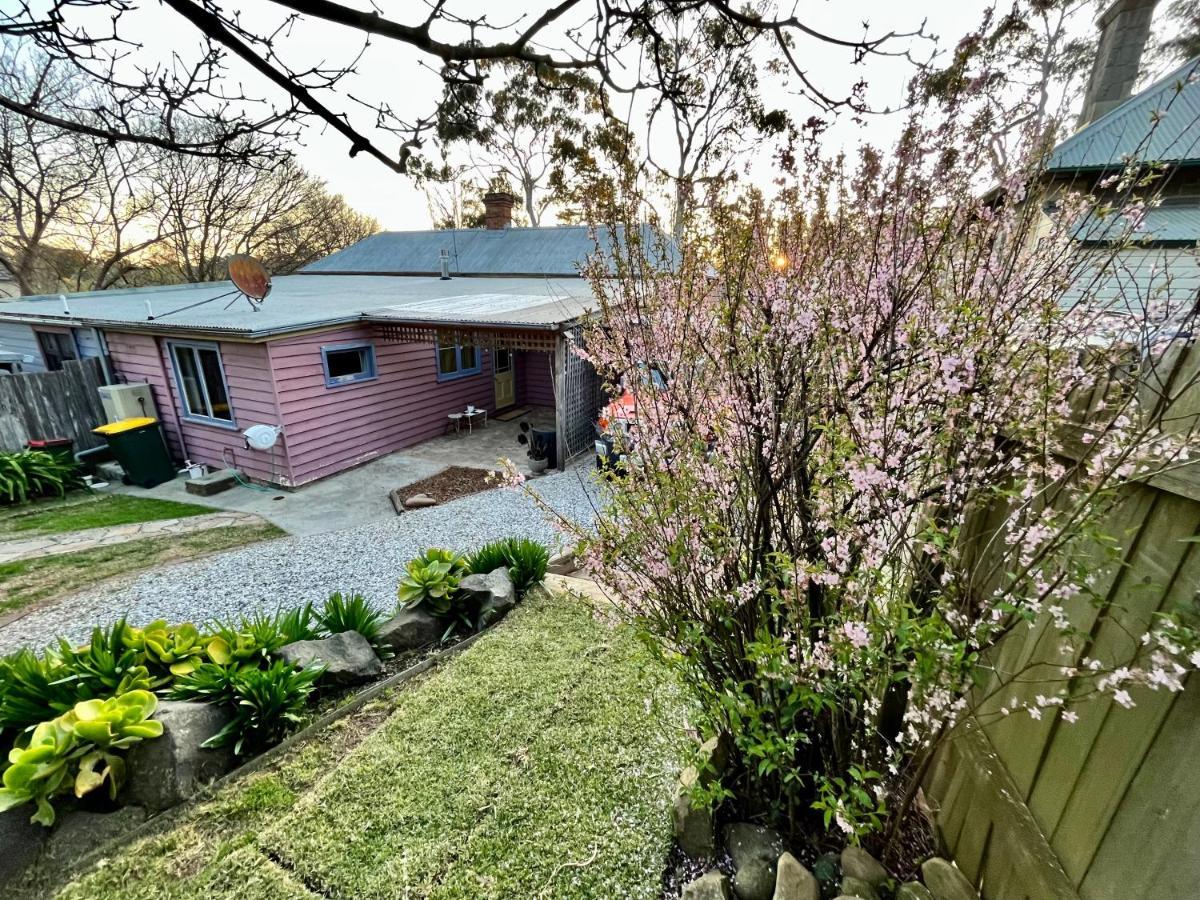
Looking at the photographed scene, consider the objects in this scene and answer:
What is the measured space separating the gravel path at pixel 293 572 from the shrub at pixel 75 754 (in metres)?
A: 2.21

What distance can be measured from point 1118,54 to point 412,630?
40.9 ft

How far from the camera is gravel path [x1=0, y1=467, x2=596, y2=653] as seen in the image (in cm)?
434

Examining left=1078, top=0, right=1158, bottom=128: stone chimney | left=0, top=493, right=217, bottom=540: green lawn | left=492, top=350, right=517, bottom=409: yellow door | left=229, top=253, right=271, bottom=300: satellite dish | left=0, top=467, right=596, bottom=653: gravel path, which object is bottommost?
left=0, top=493, right=217, bottom=540: green lawn

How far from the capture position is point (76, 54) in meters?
2.17

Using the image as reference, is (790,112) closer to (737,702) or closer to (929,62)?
(929,62)

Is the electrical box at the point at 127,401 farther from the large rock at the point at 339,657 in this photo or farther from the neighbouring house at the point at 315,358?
the large rock at the point at 339,657

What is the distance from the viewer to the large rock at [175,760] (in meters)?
2.33

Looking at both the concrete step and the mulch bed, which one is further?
the concrete step

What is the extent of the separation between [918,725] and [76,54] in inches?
177

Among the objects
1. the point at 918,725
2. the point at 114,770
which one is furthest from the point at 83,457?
the point at 918,725

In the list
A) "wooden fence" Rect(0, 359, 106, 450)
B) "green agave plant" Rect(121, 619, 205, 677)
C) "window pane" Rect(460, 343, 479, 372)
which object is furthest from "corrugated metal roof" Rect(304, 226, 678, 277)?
"green agave plant" Rect(121, 619, 205, 677)

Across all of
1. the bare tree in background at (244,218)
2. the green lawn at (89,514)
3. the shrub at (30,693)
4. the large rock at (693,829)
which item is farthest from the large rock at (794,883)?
the bare tree in background at (244,218)

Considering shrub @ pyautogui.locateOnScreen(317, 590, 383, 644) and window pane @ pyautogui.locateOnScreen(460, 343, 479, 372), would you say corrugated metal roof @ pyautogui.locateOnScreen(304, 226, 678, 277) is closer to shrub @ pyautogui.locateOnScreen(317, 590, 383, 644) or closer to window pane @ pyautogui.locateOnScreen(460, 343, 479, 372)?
window pane @ pyautogui.locateOnScreen(460, 343, 479, 372)

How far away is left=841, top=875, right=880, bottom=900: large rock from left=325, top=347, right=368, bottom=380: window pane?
8932mm
